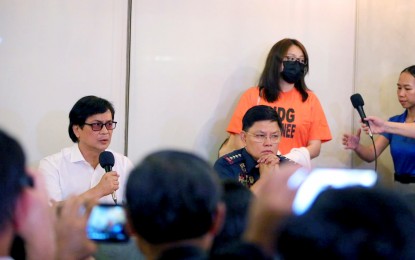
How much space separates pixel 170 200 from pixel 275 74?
10.2 feet

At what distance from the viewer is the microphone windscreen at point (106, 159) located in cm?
319

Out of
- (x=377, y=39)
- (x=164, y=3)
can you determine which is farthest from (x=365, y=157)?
(x=164, y=3)

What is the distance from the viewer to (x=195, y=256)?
1082mm

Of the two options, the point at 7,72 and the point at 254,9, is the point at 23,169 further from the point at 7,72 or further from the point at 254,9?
the point at 254,9

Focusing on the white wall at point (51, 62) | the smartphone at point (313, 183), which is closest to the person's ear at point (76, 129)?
the white wall at point (51, 62)

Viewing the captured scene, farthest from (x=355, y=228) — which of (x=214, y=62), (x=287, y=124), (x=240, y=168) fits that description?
(x=214, y=62)

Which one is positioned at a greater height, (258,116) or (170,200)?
(258,116)

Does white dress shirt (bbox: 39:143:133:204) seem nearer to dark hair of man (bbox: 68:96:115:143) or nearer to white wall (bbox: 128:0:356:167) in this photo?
dark hair of man (bbox: 68:96:115:143)

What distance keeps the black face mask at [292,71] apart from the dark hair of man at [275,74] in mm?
36

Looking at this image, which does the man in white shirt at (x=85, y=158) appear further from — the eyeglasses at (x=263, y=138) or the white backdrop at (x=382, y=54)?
the white backdrop at (x=382, y=54)

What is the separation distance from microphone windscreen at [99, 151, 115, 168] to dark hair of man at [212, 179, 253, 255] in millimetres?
1706

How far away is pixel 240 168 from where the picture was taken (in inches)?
126

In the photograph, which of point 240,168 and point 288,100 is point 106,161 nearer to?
point 240,168

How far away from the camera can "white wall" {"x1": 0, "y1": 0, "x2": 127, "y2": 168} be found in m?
4.04
